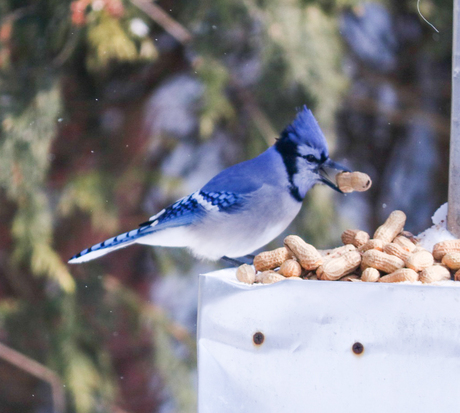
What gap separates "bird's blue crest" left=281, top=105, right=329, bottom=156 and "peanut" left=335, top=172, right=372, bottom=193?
0.06 metres

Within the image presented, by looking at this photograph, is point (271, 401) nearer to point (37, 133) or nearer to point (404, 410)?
point (404, 410)

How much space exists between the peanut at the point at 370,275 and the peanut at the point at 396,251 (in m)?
0.05

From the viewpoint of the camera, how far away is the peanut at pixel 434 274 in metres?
0.61

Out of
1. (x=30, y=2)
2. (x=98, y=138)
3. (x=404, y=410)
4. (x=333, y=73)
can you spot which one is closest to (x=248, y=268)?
(x=404, y=410)

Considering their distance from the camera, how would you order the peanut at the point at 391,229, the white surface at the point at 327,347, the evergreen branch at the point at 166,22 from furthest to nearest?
the evergreen branch at the point at 166,22 → the peanut at the point at 391,229 → the white surface at the point at 327,347

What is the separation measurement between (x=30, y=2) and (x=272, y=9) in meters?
0.82

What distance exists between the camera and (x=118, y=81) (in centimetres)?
192

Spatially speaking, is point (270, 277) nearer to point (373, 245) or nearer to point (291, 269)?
point (291, 269)

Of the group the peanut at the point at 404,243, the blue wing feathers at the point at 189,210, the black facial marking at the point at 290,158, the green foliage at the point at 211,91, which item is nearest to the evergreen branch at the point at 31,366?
the green foliage at the point at 211,91

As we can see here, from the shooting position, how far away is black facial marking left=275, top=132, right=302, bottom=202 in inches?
32.3

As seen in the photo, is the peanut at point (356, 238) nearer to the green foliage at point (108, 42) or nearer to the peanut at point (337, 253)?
the peanut at point (337, 253)

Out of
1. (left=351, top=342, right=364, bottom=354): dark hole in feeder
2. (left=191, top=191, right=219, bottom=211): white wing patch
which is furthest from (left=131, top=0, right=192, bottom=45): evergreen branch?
(left=351, top=342, right=364, bottom=354): dark hole in feeder

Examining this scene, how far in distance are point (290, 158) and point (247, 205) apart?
103 mm

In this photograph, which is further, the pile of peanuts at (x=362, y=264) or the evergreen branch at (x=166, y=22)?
the evergreen branch at (x=166, y=22)
